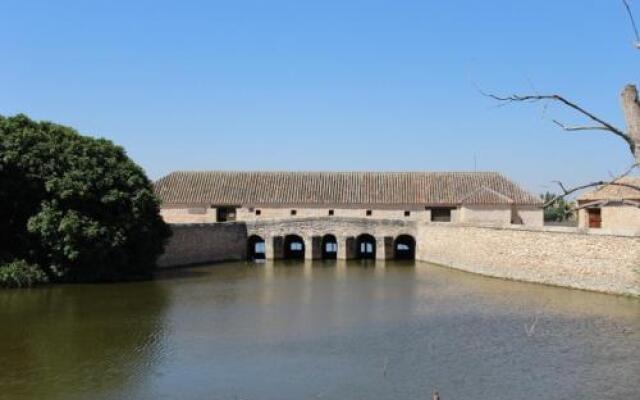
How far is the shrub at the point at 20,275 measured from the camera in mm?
24531

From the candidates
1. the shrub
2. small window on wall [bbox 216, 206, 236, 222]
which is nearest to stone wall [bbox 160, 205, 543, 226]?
small window on wall [bbox 216, 206, 236, 222]

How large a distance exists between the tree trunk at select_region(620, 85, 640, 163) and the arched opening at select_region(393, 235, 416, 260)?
34.6 meters

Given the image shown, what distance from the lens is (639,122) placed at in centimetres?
369

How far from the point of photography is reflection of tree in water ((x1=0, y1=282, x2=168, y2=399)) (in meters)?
12.3

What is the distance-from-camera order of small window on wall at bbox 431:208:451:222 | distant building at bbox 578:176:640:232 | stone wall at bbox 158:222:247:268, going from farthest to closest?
small window on wall at bbox 431:208:451:222 < stone wall at bbox 158:222:247:268 < distant building at bbox 578:176:640:232

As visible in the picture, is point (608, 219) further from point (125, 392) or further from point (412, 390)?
point (125, 392)

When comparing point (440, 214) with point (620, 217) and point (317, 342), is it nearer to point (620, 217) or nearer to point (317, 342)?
point (620, 217)

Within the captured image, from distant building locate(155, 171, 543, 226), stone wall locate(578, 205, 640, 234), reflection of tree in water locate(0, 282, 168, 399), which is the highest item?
distant building locate(155, 171, 543, 226)

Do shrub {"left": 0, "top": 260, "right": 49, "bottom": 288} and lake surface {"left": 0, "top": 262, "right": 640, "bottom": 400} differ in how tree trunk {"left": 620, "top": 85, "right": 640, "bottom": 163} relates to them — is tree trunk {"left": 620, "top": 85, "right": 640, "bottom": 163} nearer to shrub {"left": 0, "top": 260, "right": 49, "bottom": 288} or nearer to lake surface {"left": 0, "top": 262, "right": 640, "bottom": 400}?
lake surface {"left": 0, "top": 262, "right": 640, "bottom": 400}

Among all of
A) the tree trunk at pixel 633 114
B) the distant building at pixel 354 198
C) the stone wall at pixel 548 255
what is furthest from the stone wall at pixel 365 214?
the tree trunk at pixel 633 114

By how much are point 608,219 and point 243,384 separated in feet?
74.4

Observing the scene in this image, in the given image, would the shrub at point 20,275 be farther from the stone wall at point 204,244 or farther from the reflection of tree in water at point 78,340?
the stone wall at point 204,244

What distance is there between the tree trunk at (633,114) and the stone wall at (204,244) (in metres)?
30.0

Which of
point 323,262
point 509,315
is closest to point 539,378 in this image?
point 509,315
